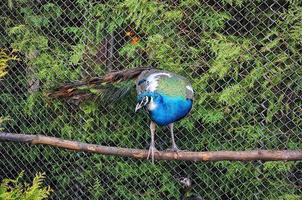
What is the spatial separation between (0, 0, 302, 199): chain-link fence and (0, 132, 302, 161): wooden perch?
0.51m

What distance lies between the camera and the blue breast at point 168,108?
279 centimetres

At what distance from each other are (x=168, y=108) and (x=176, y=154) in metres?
0.27

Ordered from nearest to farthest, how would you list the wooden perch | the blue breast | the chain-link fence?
the wooden perch, the blue breast, the chain-link fence

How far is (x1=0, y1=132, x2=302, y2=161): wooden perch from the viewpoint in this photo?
97.3 inches

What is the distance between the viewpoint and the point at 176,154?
2.65 m

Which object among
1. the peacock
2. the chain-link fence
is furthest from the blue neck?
the chain-link fence

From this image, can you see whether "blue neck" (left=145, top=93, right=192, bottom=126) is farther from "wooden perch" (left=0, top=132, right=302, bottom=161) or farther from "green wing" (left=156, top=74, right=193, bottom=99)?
"wooden perch" (left=0, top=132, right=302, bottom=161)

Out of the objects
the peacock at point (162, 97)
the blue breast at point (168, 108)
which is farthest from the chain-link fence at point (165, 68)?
the blue breast at point (168, 108)

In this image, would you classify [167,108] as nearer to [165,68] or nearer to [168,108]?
[168,108]

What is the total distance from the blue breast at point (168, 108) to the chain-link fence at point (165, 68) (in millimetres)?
494

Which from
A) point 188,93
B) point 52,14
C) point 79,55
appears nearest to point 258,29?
point 188,93

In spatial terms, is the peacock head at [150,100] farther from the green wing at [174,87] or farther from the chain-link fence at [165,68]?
the chain-link fence at [165,68]

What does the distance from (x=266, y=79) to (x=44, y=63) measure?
159 cm

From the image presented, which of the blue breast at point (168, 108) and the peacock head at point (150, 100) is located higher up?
the peacock head at point (150, 100)
